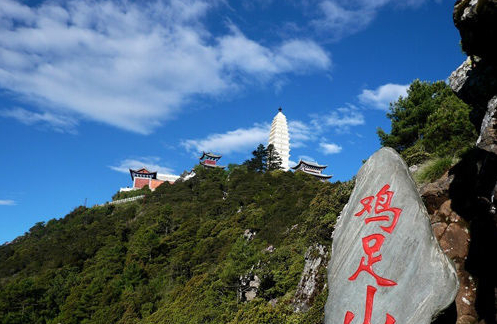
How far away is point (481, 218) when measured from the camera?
527 centimetres

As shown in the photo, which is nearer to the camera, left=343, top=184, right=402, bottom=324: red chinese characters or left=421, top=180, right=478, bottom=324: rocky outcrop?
left=343, top=184, right=402, bottom=324: red chinese characters

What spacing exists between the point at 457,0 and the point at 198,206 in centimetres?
3186

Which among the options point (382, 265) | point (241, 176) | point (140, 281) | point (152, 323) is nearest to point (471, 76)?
point (382, 265)

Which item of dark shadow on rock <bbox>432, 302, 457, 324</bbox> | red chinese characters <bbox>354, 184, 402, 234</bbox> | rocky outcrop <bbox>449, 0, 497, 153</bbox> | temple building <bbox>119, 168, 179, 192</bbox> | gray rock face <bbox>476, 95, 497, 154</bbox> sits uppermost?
temple building <bbox>119, 168, 179, 192</bbox>

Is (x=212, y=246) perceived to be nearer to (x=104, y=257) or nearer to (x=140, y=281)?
(x=140, y=281)

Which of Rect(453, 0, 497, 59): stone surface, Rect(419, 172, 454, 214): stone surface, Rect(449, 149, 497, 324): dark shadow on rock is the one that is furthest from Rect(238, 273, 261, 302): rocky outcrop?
Rect(453, 0, 497, 59): stone surface

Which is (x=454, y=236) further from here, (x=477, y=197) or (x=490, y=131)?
(x=490, y=131)

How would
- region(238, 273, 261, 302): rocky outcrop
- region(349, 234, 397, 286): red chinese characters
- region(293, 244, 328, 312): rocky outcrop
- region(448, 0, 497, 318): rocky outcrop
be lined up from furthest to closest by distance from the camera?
region(238, 273, 261, 302): rocky outcrop < region(293, 244, 328, 312): rocky outcrop < region(448, 0, 497, 318): rocky outcrop < region(349, 234, 397, 286): red chinese characters

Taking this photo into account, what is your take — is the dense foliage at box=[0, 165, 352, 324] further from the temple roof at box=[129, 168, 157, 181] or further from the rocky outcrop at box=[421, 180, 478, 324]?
the temple roof at box=[129, 168, 157, 181]

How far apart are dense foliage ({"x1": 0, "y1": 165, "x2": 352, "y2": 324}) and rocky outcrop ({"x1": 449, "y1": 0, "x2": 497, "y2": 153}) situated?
530 cm

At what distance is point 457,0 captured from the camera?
5.66 metres

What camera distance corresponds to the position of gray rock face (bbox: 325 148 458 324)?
13.2ft

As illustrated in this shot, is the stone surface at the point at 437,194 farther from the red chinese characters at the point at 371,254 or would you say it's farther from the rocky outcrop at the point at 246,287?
the rocky outcrop at the point at 246,287

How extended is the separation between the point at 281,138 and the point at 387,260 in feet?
180
